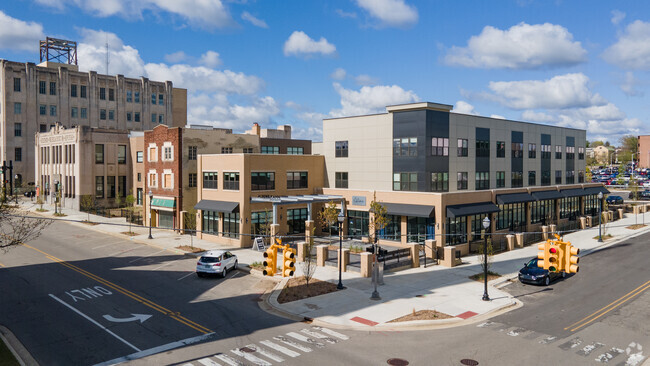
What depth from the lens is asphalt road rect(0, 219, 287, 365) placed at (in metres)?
19.2

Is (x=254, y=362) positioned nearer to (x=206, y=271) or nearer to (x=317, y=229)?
(x=206, y=271)

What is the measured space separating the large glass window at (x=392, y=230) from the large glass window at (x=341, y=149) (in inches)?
384

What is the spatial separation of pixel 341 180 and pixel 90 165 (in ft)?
138

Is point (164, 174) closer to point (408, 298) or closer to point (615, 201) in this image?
point (408, 298)

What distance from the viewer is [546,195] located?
54656mm

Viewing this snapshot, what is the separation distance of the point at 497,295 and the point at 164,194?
3930cm

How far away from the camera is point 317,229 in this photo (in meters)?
49.1

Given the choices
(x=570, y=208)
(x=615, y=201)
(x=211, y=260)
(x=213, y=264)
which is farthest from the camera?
(x=615, y=201)

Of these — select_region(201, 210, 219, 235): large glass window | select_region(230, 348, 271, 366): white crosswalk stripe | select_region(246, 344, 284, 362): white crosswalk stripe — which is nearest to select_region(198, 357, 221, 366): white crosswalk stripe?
select_region(230, 348, 271, 366): white crosswalk stripe

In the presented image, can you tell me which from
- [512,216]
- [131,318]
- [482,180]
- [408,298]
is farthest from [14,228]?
[512,216]

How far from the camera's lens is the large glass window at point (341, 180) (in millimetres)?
50000

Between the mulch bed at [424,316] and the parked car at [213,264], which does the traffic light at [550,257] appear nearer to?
the mulch bed at [424,316]

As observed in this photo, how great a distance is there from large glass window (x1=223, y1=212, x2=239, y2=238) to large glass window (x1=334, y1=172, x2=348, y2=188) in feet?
39.6

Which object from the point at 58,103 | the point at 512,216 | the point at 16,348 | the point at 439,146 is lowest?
the point at 16,348
